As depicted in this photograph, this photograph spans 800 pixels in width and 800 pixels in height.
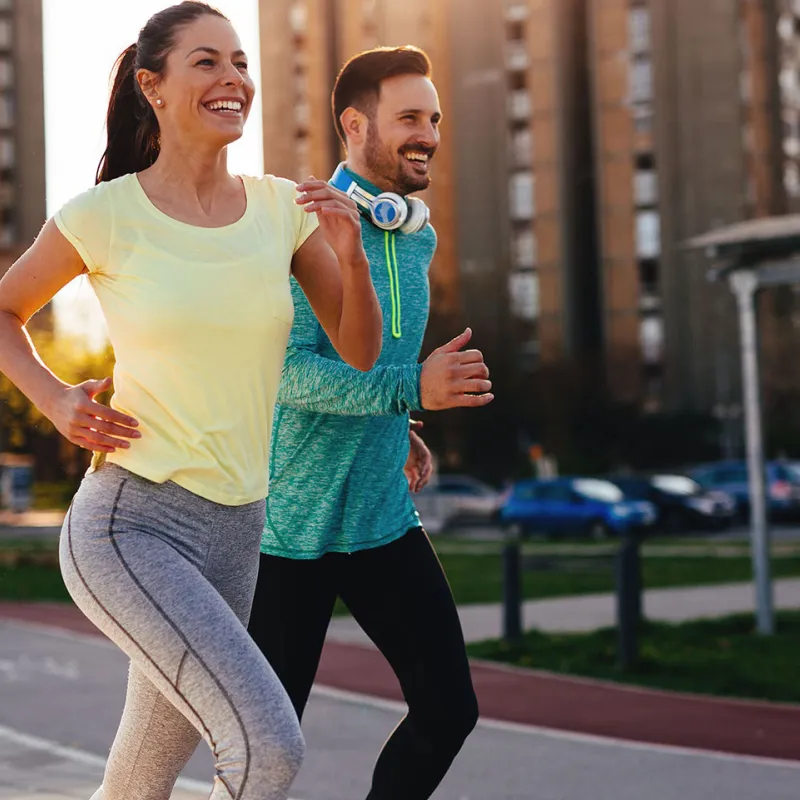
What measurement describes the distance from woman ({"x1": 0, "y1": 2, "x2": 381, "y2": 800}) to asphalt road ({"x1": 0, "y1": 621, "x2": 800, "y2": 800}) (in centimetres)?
349

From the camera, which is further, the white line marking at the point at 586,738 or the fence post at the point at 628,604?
the fence post at the point at 628,604

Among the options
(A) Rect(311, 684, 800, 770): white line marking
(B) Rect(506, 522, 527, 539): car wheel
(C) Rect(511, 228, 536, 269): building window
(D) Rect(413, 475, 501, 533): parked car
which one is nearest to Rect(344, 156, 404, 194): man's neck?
(A) Rect(311, 684, 800, 770): white line marking

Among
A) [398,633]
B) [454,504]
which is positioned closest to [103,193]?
[398,633]

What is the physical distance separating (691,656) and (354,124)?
7567mm

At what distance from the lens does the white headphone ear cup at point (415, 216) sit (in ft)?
12.5

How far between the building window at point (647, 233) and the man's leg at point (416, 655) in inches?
2563

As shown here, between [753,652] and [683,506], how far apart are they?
22.2m

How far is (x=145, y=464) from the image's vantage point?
9.56 feet

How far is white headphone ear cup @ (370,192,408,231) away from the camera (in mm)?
3752

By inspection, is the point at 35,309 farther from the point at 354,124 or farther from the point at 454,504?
the point at 454,504

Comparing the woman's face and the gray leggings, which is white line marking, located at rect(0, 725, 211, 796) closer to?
the gray leggings

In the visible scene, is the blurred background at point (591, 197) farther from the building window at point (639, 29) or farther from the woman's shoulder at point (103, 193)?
the woman's shoulder at point (103, 193)

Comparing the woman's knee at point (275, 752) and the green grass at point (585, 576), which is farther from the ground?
the woman's knee at point (275, 752)

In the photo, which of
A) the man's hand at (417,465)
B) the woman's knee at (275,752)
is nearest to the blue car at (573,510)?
the man's hand at (417,465)
